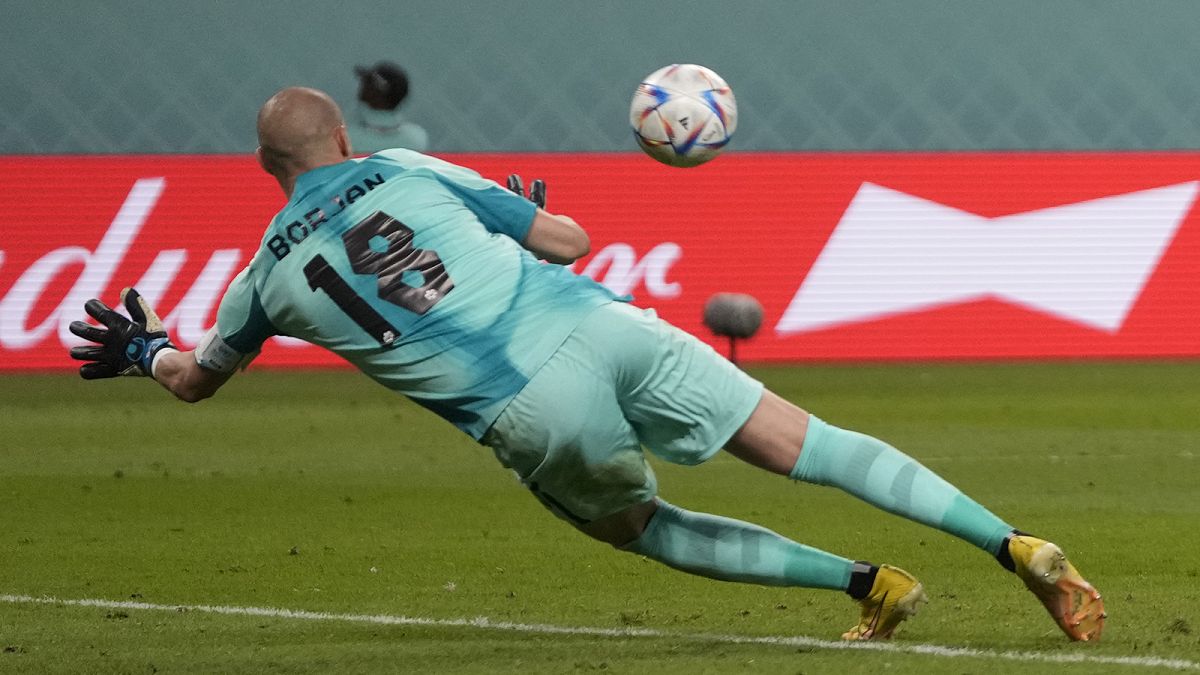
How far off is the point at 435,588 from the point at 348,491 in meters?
2.76

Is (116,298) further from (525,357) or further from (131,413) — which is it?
(525,357)

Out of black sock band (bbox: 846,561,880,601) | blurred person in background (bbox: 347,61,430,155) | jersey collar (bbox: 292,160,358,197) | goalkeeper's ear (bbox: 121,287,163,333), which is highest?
jersey collar (bbox: 292,160,358,197)

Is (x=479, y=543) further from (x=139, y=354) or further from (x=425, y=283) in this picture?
(x=425, y=283)

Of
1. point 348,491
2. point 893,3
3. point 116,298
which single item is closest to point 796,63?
point 893,3

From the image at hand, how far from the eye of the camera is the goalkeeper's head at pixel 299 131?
505 centimetres

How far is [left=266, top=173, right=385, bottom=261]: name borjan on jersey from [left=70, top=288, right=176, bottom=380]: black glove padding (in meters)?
0.57

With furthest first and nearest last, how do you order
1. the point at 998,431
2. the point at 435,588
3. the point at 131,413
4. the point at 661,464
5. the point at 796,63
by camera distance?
the point at 796,63 → the point at 131,413 → the point at 998,431 → the point at 661,464 → the point at 435,588

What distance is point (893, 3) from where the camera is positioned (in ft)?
62.7

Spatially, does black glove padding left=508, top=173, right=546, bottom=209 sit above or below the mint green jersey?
above

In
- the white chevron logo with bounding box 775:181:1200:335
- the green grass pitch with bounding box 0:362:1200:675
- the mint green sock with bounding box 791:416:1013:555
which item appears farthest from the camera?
the white chevron logo with bounding box 775:181:1200:335

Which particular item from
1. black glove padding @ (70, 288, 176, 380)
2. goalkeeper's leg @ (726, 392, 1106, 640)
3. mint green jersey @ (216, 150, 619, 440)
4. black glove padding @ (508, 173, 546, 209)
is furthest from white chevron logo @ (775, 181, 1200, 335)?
mint green jersey @ (216, 150, 619, 440)

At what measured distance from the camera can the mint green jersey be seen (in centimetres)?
496

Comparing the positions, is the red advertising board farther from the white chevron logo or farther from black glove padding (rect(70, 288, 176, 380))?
black glove padding (rect(70, 288, 176, 380))

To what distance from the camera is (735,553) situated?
531cm
